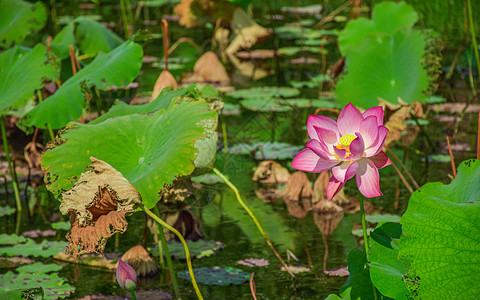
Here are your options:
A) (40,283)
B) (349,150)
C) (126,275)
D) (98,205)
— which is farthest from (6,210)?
(349,150)

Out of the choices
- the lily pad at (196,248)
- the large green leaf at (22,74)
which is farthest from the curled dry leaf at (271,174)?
the large green leaf at (22,74)

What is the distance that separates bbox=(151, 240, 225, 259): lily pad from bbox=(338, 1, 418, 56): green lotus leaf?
5.43ft

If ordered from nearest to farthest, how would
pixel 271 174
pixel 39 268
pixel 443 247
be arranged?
1. pixel 443 247
2. pixel 39 268
3. pixel 271 174

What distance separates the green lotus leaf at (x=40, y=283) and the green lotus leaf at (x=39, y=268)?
2 centimetres

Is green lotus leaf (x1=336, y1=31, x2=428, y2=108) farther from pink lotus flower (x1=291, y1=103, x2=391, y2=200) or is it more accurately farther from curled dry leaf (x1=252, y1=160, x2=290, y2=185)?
pink lotus flower (x1=291, y1=103, x2=391, y2=200)

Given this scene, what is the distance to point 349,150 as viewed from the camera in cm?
134

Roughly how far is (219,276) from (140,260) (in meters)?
0.22

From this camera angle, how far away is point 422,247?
1.26m

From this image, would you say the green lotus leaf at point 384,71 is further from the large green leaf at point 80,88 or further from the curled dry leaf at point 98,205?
the curled dry leaf at point 98,205

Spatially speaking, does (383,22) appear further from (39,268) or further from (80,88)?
(39,268)

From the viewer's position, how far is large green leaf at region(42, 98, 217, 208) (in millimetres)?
1694

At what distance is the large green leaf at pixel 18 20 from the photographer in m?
3.69

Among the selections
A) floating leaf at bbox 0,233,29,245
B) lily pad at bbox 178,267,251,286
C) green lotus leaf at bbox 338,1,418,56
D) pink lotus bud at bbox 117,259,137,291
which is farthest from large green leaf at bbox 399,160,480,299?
green lotus leaf at bbox 338,1,418,56

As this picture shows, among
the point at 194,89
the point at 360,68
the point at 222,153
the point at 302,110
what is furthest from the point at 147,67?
the point at 194,89
